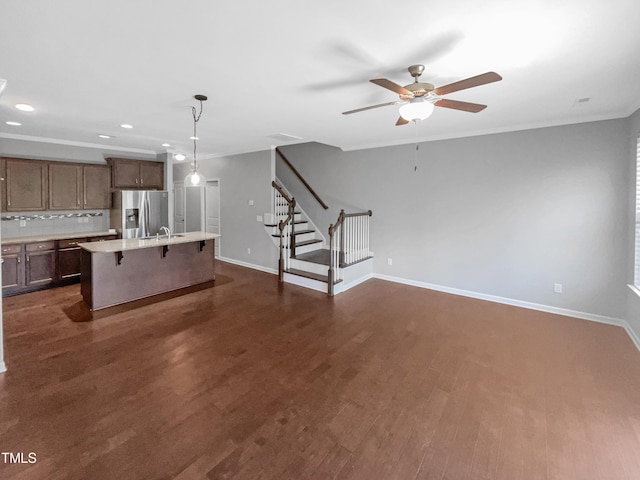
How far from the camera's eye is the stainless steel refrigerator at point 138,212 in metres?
6.01

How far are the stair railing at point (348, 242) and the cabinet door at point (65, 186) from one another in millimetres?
4689

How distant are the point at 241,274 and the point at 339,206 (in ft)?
8.23

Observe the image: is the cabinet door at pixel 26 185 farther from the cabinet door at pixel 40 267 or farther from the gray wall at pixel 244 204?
the gray wall at pixel 244 204

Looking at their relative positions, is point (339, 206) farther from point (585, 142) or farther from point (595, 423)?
point (595, 423)

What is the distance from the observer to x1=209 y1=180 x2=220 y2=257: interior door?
7668 millimetres

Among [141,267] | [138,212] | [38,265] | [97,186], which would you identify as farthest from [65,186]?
[141,267]

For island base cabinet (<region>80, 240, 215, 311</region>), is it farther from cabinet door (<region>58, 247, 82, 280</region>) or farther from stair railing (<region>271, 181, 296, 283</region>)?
stair railing (<region>271, 181, 296, 283</region>)

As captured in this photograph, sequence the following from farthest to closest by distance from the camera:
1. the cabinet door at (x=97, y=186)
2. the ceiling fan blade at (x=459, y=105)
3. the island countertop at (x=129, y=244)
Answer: the cabinet door at (x=97, y=186), the island countertop at (x=129, y=244), the ceiling fan blade at (x=459, y=105)

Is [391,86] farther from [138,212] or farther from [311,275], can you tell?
[138,212]

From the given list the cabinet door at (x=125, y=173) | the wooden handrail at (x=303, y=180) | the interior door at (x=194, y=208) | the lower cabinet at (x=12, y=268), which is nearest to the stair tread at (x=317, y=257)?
the wooden handrail at (x=303, y=180)

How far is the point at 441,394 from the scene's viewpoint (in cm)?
253

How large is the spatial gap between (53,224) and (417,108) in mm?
6545

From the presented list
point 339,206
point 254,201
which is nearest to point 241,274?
point 254,201

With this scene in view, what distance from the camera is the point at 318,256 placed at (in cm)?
623
